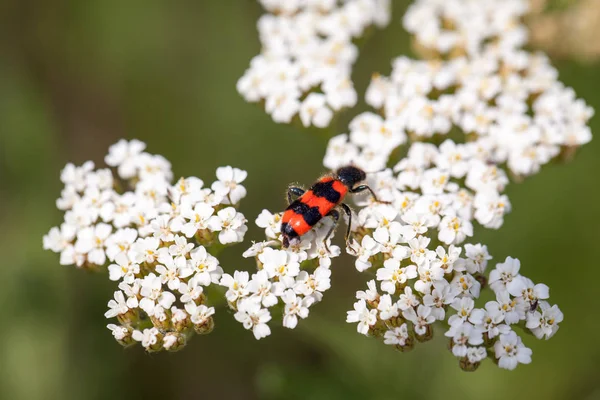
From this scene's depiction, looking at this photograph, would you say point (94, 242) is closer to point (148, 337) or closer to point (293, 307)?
point (148, 337)

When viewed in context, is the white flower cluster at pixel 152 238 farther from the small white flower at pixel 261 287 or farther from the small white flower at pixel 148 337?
the small white flower at pixel 261 287

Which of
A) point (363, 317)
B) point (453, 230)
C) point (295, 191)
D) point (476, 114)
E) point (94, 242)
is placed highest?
point (476, 114)

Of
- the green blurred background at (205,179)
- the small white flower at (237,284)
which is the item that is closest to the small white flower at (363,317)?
the small white flower at (237,284)

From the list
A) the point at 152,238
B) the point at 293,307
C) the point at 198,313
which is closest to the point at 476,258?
the point at 293,307

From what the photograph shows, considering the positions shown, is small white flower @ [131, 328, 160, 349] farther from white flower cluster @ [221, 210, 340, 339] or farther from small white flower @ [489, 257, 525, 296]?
small white flower @ [489, 257, 525, 296]

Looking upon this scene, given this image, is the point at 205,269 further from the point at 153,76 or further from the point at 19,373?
the point at 153,76

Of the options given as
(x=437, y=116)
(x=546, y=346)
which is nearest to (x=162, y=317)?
(x=437, y=116)

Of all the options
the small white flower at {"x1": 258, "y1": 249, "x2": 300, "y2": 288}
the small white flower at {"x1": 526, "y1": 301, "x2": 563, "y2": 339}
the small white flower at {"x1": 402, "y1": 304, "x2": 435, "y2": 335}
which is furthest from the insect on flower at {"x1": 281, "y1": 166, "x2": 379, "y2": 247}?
the small white flower at {"x1": 526, "y1": 301, "x2": 563, "y2": 339}
